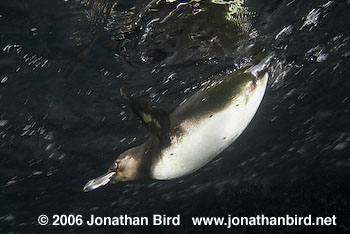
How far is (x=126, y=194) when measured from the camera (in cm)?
1505

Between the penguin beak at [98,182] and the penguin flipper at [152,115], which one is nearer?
the penguin flipper at [152,115]

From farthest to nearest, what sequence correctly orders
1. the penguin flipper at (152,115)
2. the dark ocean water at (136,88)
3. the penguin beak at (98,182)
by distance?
the dark ocean water at (136,88)
the penguin beak at (98,182)
the penguin flipper at (152,115)

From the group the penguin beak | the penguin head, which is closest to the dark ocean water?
the penguin head

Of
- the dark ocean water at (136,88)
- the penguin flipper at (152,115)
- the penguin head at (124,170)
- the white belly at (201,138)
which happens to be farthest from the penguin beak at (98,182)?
the dark ocean water at (136,88)

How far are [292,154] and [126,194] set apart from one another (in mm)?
9216

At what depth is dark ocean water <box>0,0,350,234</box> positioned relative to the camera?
4961mm

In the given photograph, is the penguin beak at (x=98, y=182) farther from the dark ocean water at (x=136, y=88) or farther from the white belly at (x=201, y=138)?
the dark ocean water at (x=136, y=88)

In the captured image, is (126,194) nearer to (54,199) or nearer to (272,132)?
(54,199)

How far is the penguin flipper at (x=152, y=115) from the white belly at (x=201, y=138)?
20 centimetres

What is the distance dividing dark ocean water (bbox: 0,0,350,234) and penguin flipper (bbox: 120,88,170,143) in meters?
1.95

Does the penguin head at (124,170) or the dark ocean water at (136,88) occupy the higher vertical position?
the dark ocean water at (136,88)

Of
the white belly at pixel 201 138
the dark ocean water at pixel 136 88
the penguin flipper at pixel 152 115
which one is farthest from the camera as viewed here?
the dark ocean water at pixel 136 88

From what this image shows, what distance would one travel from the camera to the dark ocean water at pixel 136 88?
4.96 metres

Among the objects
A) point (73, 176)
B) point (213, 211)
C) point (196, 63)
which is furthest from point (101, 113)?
point (213, 211)
